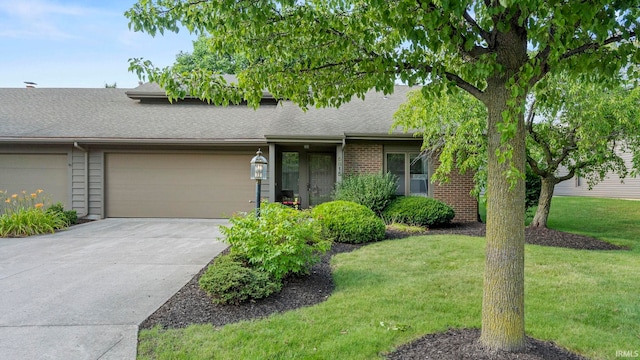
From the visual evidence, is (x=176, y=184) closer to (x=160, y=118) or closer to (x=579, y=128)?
(x=160, y=118)

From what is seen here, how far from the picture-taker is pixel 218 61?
925 inches

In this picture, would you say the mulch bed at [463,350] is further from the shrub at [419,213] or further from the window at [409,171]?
the window at [409,171]

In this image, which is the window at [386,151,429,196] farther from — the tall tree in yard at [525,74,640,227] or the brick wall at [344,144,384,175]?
the tall tree in yard at [525,74,640,227]

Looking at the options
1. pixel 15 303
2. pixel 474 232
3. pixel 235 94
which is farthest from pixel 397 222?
pixel 15 303

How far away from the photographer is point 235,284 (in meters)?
3.97

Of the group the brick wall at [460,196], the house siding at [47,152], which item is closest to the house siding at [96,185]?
the house siding at [47,152]

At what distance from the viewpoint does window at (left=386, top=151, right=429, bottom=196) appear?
11055 millimetres

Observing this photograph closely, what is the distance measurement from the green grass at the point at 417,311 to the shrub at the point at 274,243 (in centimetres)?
65

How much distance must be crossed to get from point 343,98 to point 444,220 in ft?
22.6

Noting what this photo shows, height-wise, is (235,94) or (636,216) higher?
(235,94)

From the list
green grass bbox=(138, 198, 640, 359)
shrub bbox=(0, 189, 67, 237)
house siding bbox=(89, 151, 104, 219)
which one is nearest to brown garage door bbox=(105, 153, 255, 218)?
house siding bbox=(89, 151, 104, 219)

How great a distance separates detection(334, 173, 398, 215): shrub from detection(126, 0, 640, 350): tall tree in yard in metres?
6.25

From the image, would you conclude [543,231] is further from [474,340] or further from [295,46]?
[295,46]

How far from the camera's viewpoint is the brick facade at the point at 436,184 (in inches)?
429
